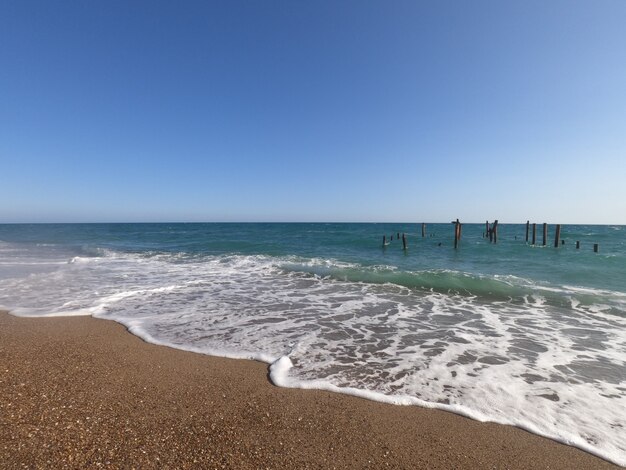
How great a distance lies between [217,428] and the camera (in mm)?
3443

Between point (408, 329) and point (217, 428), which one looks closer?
point (217, 428)

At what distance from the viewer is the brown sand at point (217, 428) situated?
119 inches

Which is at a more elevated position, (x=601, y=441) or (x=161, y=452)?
(x=161, y=452)

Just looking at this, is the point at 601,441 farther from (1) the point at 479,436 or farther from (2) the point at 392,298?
(2) the point at 392,298

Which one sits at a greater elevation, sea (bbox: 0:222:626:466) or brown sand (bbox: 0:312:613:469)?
brown sand (bbox: 0:312:613:469)

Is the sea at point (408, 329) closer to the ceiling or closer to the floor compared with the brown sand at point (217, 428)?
closer to the floor

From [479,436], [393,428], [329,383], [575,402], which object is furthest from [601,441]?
[329,383]

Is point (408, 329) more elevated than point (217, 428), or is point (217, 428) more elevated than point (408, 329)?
point (217, 428)

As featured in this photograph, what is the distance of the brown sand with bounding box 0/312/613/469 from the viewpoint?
3020mm

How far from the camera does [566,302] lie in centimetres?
1067

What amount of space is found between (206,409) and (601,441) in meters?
4.63

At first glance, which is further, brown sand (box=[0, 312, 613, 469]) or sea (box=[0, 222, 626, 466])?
sea (box=[0, 222, 626, 466])

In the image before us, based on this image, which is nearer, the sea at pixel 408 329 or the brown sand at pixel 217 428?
the brown sand at pixel 217 428

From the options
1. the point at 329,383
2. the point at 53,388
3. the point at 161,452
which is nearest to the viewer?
the point at 161,452
